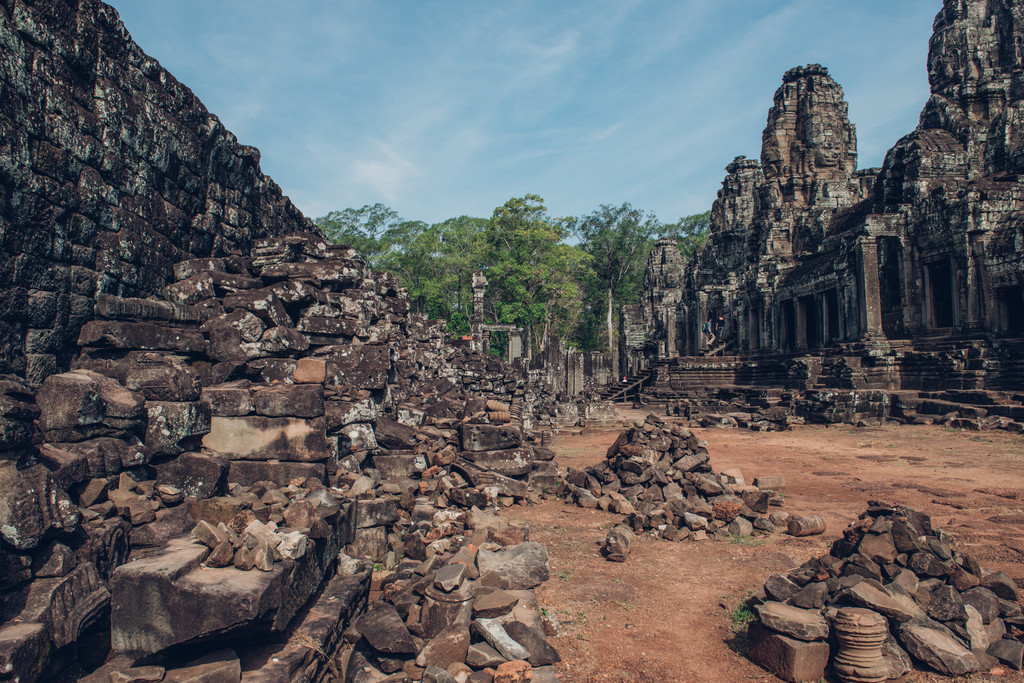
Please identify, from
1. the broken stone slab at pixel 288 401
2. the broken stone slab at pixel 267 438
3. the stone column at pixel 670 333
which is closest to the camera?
the broken stone slab at pixel 267 438

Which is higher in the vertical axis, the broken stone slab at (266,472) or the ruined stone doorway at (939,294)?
the ruined stone doorway at (939,294)

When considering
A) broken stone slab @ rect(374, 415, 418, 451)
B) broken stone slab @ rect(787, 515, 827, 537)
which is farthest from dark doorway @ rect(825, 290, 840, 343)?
broken stone slab @ rect(374, 415, 418, 451)

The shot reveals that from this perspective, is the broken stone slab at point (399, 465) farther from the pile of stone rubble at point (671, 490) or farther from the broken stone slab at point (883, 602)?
the broken stone slab at point (883, 602)

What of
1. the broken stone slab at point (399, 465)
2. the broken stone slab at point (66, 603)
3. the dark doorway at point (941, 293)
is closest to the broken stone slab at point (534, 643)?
the broken stone slab at point (66, 603)

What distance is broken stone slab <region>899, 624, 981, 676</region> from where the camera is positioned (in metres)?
3.52

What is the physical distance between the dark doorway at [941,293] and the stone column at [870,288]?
5.01 feet

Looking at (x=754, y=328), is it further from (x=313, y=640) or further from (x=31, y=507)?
(x=31, y=507)

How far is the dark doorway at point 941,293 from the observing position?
19562 millimetres

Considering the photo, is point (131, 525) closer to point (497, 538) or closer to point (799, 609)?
point (497, 538)

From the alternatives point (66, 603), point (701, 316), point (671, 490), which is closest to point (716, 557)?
point (671, 490)

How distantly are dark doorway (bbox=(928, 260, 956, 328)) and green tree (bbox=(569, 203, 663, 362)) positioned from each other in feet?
103

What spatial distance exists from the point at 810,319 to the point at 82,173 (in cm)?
2772

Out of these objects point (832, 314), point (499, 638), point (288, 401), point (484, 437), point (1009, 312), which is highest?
point (832, 314)

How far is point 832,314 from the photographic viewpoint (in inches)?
1035
